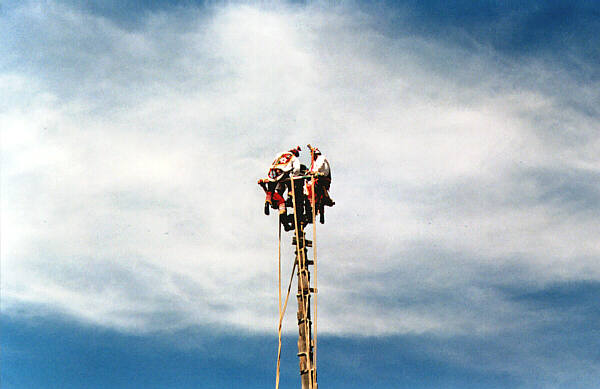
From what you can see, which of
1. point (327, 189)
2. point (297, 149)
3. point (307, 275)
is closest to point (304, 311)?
point (307, 275)

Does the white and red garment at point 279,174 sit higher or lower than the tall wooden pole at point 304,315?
higher

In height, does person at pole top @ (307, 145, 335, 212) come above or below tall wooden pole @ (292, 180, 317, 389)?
above

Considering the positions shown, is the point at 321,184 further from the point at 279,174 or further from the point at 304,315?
the point at 304,315

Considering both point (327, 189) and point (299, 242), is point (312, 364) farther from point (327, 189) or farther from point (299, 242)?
point (327, 189)

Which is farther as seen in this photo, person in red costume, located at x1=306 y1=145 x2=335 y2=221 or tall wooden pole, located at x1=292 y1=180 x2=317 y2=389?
person in red costume, located at x1=306 y1=145 x2=335 y2=221

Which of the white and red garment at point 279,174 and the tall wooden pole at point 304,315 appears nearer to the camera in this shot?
the tall wooden pole at point 304,315

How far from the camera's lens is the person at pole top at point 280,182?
72.8ft

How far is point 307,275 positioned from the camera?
20875mm

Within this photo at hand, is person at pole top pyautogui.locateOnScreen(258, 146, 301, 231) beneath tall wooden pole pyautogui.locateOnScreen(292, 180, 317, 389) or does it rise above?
above

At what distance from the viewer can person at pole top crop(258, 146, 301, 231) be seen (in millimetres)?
22203

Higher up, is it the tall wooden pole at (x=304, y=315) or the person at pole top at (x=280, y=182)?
the person at pole top at (x=280, y=182)

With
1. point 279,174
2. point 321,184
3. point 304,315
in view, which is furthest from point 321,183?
point 304,315

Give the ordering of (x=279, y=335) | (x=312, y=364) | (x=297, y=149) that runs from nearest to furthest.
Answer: (x=312, y=364), (x=279, y=335), (x=297, y=149)

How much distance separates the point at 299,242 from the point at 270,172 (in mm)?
3011
